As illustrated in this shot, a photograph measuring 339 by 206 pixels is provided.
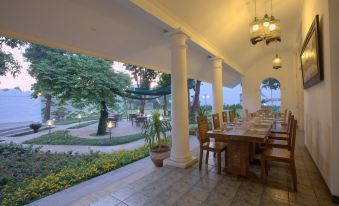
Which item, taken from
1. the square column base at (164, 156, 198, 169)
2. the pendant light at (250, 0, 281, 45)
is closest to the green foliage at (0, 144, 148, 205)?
the square column base at (164, 156, 198, 169)

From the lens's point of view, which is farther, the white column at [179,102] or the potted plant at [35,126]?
the potted plant at [35,126]

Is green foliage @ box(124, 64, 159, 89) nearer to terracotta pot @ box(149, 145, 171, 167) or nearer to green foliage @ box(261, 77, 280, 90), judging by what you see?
green foliage @ box(261, 77, 280, 90)

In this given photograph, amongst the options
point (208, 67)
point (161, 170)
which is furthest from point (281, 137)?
point (208, 67)

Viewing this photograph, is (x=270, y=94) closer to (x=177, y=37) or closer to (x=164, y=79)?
(x=164, y=79)

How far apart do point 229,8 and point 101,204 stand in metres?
4.34

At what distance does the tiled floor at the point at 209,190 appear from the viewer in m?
2.21

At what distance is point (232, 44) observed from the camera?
573 centimetres

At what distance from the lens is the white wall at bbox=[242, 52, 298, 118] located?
27.1 ft

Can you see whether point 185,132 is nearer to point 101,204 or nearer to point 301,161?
point 101,204

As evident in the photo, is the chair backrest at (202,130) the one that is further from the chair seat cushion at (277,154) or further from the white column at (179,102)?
the chair seat cushion at (277,154)

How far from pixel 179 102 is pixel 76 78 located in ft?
14.8

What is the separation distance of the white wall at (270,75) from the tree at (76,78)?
6214mm

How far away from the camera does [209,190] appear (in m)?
2.46

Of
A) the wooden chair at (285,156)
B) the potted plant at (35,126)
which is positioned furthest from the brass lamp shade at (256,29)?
the potted plant at (35,126)
